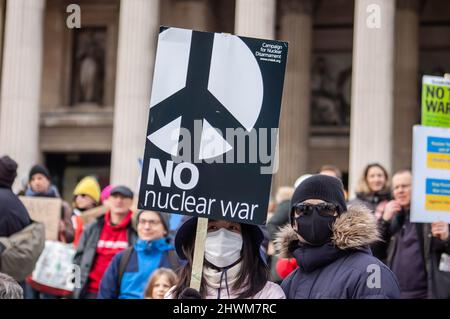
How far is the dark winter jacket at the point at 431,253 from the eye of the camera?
964 cm

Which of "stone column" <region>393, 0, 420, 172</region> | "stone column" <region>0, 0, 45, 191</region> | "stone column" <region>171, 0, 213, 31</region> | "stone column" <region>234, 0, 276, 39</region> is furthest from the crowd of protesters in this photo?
"stone column" <region>393, 0, 420, 172</region>

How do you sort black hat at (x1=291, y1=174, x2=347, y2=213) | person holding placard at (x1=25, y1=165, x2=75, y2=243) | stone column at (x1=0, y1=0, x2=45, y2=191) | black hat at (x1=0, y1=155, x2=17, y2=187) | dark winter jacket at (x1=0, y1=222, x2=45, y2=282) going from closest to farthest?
black hat at (x1=291, y1=174, x2=347, y2=213)
dark winter jacket at (x1=0, y1=222, x2=45, y2=282)
black hat at (x1=0, y1=155, x2=17, y2=187)
person holding placard at (x1=25, y1=165, x2=75, y2=243)
stone column at (x1=0, y1=0, x2=45, y2=191)

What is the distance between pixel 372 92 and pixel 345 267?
23.0 m

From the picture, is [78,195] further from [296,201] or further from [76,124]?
[76,124]

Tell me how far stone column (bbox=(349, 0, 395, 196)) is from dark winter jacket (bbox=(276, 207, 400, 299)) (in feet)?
71.1

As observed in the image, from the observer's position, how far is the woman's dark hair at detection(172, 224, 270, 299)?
16.4ft

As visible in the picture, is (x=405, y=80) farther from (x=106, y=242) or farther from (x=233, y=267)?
(x=233, y=267)

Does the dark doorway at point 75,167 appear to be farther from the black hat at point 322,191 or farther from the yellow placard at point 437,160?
the black hat at point 322,191

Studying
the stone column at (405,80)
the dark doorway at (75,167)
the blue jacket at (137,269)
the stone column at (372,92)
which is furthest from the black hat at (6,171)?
the dark doorway at (75,167)

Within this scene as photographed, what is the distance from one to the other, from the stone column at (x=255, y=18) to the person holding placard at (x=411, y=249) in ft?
62.0

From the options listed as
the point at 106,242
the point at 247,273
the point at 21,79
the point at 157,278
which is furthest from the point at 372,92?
the point at 247,273

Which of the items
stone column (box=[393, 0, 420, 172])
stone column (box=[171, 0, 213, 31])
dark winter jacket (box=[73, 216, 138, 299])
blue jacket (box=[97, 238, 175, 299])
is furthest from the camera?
stone column (box=[171, 0, 213, 31])

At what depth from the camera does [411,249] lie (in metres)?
9.99

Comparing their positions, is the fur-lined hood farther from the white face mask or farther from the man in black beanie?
the man in black beanie
